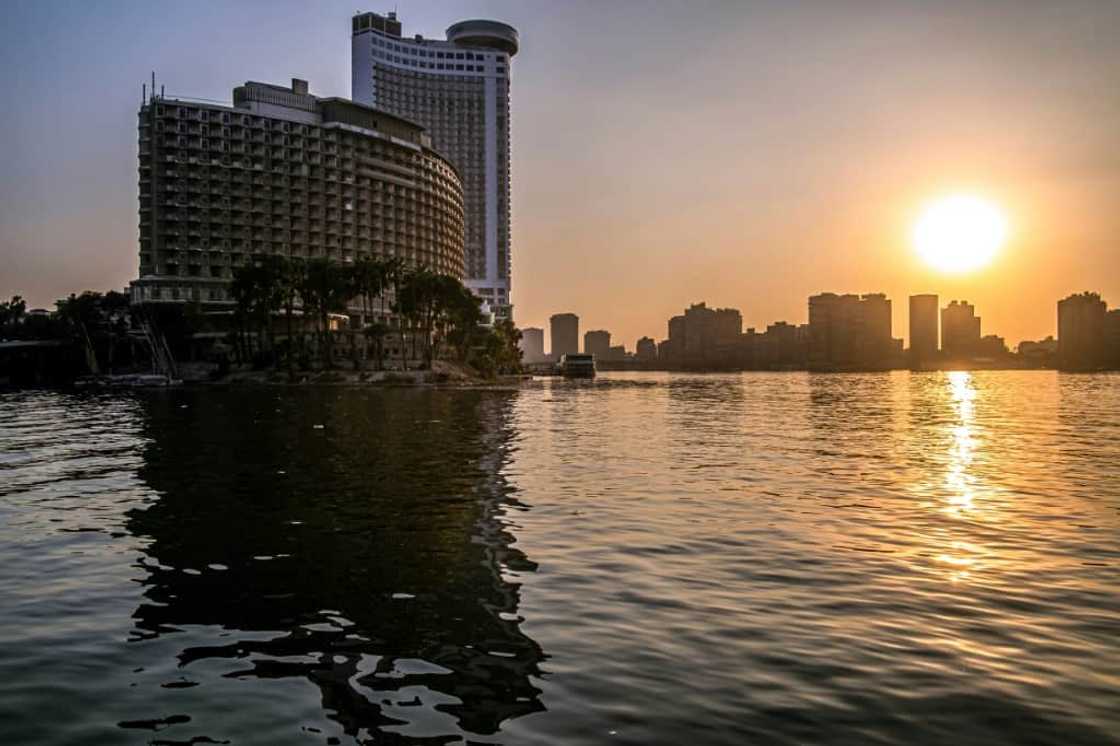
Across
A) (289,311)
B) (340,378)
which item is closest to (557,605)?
(340,378)

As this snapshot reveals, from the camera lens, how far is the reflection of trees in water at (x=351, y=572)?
44.1ft

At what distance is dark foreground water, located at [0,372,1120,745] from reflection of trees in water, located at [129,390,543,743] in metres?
0.09

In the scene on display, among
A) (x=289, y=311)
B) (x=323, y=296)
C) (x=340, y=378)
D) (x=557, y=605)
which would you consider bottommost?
(x=557, y=605)

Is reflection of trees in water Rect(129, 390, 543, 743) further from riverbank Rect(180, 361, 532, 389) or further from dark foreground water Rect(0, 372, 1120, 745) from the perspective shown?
riverbank Rect(180, 361, 532, 389)

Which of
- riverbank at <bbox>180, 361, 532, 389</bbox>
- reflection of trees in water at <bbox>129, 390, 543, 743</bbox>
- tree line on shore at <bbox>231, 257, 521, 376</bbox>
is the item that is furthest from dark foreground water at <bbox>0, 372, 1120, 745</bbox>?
tree line on shore at <bbox>231, 257, 521, 376</bbox>

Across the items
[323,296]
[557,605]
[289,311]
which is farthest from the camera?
[323,296]

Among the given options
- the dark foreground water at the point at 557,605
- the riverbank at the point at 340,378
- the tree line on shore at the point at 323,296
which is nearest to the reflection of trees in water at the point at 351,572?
the dark foreground water at the point at 557,605

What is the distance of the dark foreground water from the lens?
11.8 metres

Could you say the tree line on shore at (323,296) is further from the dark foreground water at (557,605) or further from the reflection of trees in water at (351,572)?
the dark foreground water at (557,605)

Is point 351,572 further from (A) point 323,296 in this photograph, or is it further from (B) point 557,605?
(A) point 323,296

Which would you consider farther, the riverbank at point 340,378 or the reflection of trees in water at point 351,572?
the riverbank at point 340,378

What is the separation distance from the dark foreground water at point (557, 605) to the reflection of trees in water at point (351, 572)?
3.4 inches

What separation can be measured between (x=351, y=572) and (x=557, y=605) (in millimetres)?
5550

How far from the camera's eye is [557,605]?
17531 mm
